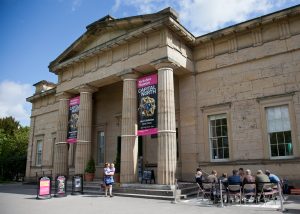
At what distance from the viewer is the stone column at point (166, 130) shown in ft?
41.3

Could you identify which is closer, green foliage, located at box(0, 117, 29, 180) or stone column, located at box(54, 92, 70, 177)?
stone column, located at box(54, 92, 70, 177)

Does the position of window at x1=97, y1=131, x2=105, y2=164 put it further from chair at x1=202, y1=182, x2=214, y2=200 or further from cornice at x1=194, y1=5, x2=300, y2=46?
chair at x1=202, y1=182, x2=214, y2=200

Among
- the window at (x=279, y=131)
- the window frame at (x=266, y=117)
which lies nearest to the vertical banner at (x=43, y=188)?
the window frame at (x=266, y=117)

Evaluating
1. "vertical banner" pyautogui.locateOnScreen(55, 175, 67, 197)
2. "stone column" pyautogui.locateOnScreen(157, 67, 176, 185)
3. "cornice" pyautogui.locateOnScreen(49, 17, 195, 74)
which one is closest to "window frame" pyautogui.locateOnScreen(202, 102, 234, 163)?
"stone column" pyautogui.locateOnScreen(157, 67, 176, 185)

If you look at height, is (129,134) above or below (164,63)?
below

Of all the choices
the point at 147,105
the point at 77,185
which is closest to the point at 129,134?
the point at 147,105

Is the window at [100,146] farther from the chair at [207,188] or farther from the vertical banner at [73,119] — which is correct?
the chair at [207,188]

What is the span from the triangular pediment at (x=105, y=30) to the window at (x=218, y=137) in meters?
6.06

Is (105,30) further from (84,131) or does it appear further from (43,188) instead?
(43,188)

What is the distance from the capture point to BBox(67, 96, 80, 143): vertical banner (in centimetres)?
1812

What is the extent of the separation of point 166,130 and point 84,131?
6.60 m

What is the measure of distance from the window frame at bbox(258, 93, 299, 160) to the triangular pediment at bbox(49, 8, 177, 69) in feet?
21.1

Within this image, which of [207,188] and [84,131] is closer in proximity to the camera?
[207,188]

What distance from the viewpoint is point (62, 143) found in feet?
61.3
